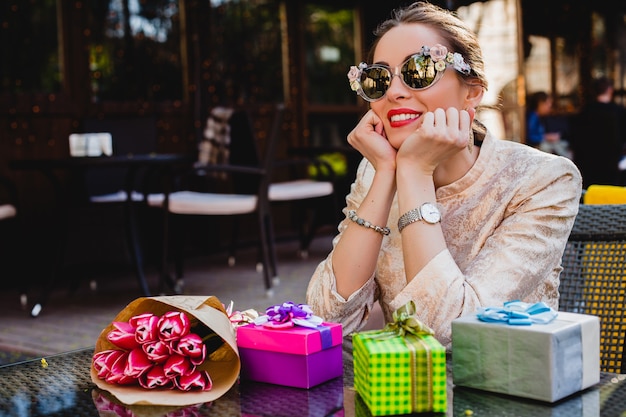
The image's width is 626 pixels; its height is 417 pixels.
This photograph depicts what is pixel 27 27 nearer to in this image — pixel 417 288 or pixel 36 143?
pixel 36 143

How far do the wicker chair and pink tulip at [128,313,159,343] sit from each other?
1.12m

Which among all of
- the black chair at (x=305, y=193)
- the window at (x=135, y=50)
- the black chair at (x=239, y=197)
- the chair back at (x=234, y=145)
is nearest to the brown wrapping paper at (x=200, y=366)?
the black chair at (x=239, y=197)

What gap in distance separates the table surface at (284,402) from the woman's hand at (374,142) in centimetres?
61

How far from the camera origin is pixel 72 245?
17.9 feet

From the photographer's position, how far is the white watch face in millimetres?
1733

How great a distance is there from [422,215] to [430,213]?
0.05 feet

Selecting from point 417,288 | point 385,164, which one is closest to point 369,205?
point 385,164

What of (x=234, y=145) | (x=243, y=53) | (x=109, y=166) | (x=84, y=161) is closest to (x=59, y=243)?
(x=109, y=166)

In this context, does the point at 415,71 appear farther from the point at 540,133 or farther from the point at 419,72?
the point at 540,133

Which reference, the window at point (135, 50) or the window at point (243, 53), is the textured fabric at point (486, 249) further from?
the window at point (243, 53)

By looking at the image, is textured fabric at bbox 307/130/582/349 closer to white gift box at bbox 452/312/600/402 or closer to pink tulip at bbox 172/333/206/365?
white gift box at bbox 452/312/600/402

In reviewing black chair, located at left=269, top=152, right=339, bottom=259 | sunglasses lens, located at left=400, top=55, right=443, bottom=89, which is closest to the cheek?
sunglasses lens, located at left=400, top=55, right=443, bottom=89

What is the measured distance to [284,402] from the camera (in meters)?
1.24

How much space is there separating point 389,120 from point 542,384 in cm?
86
